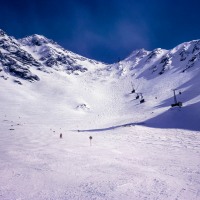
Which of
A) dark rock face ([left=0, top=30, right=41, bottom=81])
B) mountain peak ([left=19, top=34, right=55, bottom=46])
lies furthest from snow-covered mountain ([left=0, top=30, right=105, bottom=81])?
mountain peak ([left=19, top=34, right=55, bottom=46])

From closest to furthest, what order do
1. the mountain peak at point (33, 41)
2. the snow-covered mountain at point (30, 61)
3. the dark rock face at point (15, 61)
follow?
the dark rock face at point (15, 61) → the snow-covered mountain at point (30, 61) → the mountain peak at point (33, 41)

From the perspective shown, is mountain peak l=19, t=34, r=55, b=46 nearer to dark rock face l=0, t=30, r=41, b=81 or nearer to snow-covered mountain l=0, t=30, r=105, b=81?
snow-covered mountain l=0, t=30, r=105, b=81

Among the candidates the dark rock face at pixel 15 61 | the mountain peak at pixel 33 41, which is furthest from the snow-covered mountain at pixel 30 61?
the mountain peak at pixel 33 41

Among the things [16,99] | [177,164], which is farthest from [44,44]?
[177,164]

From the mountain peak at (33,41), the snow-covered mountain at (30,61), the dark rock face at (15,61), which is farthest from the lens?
the mountain peak at (33,41)

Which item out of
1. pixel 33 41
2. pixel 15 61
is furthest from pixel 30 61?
pixel 33 41

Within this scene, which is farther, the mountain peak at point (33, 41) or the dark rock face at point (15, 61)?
the mountain peak at point (33, 41)

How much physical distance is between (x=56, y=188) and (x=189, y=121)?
25312mm

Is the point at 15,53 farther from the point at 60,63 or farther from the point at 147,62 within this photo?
the point at 147,62

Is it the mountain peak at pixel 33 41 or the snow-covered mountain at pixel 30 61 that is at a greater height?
the mountain peak at pixel 33 41

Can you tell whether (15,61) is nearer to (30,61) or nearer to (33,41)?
(30,61)

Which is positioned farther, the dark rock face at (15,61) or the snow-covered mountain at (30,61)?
the snow-covered mountain at (30,61)

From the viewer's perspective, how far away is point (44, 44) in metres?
177

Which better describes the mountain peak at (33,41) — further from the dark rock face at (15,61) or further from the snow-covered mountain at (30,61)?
the dark rock face at (15,61)
